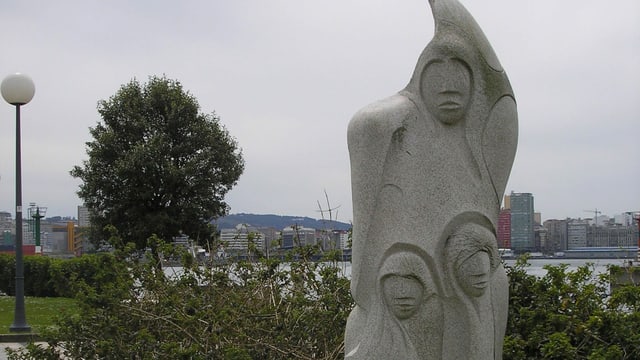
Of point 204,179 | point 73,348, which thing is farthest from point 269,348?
point 204,179

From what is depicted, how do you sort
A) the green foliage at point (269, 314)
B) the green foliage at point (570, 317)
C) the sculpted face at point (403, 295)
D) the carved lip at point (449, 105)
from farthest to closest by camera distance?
the green foliage at point (269, 314) < the green foliage at point (570, 317) < the carved lip at point (449, 105) < the sculpted face at point (403, 295)

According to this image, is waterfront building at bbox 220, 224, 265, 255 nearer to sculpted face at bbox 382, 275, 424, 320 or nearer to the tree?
sculpted face at bbox 382, 275, 424, 320

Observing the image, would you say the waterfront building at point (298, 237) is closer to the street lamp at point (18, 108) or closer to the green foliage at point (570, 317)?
the green foliage at point (570, 317)

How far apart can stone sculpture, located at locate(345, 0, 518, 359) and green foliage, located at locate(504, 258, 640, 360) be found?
7.41 ft

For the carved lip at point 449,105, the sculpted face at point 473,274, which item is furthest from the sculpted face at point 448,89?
the sculpted face at point 473,274

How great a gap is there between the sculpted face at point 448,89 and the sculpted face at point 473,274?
2.58ft

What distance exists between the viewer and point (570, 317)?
23.6ft

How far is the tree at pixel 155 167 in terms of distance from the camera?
25891 millimetres

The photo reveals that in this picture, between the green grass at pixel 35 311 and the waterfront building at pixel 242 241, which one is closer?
the waterfront building at pixel 242 241

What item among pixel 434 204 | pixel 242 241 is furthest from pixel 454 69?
pixel 242 241

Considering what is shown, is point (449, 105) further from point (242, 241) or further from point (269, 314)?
point (242, 241)

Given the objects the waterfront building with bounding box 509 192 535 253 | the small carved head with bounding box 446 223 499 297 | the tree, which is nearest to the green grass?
the tree

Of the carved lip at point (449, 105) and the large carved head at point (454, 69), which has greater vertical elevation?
the large carved head at point (454, 69)

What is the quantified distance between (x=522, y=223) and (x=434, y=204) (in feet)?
17.1
